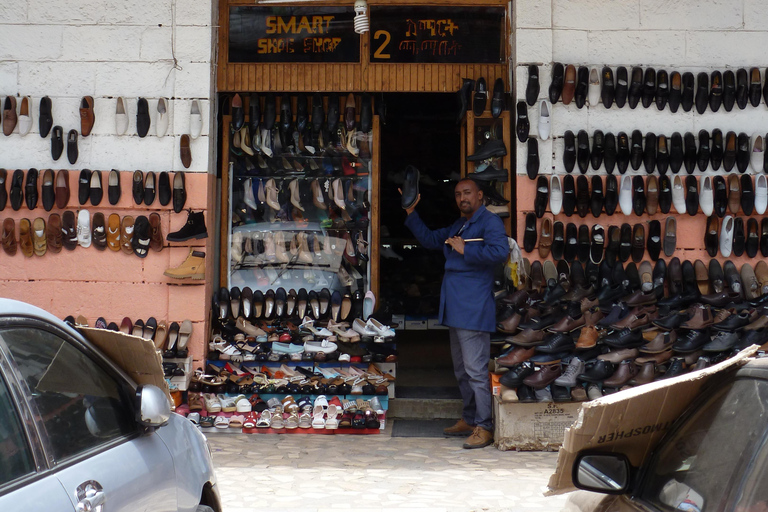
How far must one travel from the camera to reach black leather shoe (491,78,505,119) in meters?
6.60

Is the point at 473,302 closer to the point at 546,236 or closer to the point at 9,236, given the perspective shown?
the point at 546,236

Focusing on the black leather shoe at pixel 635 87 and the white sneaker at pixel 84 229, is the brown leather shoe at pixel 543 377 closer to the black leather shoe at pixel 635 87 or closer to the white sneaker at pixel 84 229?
the black leather shoe at pixel 635 87

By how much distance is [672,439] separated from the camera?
2031 mm

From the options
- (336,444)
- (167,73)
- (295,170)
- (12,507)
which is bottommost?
(336,444)

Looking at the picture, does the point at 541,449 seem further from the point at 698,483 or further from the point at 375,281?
the point at 698,483

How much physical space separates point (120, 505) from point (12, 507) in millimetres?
437

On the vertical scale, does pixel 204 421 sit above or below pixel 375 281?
below

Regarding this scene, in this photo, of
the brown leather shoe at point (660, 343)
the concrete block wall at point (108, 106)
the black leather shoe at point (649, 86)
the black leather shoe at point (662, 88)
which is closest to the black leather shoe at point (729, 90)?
the black leather shoe at point (662, 88)

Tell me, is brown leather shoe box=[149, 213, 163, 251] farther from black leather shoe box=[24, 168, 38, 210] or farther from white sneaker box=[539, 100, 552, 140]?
white sneaker box=[539, 100, 552, 140]

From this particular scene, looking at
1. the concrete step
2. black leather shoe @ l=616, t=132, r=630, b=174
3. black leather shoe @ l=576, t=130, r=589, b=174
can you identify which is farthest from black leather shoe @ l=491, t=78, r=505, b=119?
the concrete step

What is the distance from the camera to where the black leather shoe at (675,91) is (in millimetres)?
6434

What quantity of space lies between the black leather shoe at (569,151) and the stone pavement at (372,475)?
2.26 m

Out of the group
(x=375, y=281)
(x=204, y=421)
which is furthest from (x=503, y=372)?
(x=204, y=421)

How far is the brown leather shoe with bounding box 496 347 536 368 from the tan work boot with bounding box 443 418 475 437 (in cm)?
57
